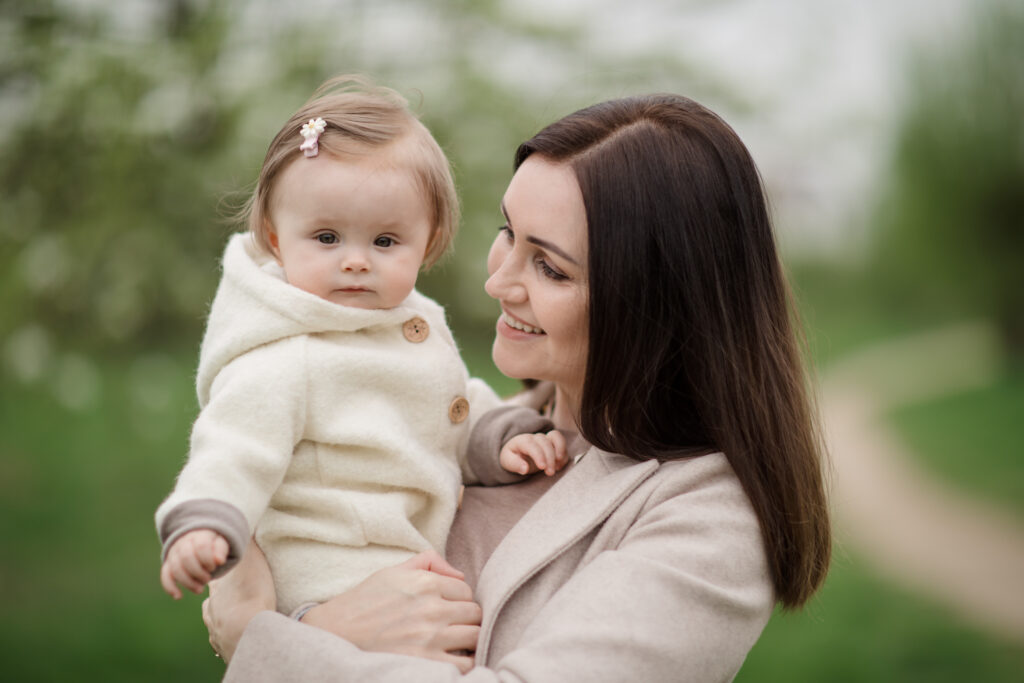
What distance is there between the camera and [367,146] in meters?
1.85

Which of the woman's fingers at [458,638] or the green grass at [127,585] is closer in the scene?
the woman's fingers at [458,638]

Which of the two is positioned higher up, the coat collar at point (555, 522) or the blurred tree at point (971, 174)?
the coat collar at point (555, 522)

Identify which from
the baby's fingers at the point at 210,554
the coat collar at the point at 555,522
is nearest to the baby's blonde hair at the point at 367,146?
the coat collar at the point at 555,522

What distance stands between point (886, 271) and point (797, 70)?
107 inches

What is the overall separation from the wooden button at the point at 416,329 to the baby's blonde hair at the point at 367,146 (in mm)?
189

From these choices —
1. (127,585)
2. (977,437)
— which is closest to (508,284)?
(127,585)

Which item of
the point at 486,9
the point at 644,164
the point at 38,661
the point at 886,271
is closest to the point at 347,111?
the point at 644,164

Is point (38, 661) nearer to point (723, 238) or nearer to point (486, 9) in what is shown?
point (723, 238)

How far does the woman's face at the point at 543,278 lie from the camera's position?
1.80m

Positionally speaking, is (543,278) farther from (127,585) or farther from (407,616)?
(127,585)

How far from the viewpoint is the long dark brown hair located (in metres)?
1.76

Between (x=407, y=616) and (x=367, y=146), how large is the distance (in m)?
0.86

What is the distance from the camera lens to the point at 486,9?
21.0ft

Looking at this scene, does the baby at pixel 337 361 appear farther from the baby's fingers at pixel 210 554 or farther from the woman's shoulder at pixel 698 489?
the woman's shoulder at pixel 698 489
